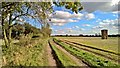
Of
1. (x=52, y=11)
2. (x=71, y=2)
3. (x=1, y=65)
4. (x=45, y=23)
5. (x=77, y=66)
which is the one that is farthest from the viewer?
(x=45, y=23)

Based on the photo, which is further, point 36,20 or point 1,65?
point 36,20

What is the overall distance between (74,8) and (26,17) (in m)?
8.09

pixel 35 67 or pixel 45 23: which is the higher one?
pixel 45 23

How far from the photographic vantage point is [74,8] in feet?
39.3

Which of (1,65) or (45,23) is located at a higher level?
(45,23)

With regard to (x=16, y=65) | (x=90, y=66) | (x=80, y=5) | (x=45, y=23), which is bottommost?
(x=90, y=66)

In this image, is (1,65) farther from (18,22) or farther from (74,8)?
(18,22)

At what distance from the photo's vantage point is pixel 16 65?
10500 millimetres

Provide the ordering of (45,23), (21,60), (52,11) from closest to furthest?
(21,60), (52,11), (45,23)

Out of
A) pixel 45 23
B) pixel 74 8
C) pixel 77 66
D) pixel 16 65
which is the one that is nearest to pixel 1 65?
pixel 16 65

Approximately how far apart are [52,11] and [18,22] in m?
7.31

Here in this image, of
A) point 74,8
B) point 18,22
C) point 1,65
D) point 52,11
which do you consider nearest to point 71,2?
point 74,8

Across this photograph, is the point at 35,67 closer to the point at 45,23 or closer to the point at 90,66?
the point at 90,66

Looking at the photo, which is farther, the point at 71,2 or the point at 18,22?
the point at 18,22
